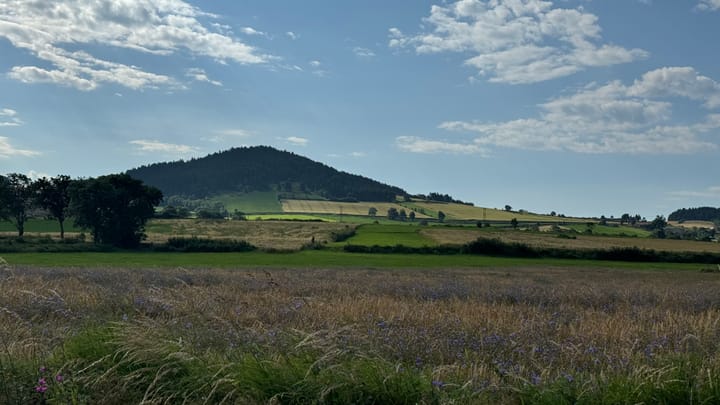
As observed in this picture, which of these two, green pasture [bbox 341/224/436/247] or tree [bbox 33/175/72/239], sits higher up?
tree [bbox 33/175/72/239]

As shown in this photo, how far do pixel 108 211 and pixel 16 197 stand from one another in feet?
72.3

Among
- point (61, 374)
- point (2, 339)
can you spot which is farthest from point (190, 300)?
point (61, 374)

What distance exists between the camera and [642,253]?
7488 centimetres

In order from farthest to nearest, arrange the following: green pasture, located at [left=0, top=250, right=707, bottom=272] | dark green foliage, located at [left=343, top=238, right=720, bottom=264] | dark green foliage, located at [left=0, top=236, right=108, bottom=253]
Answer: dark green foliage, located at [left=343, top=238, right=720, bottom=264], dark green foliage, located at [left=0, top=236, right=108, bottom=253], green pasture, located at [left=0, top=250, right=707, bottom=272]

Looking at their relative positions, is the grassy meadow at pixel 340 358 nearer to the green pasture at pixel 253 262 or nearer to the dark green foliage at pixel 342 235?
the green pasture at pixel 253 262

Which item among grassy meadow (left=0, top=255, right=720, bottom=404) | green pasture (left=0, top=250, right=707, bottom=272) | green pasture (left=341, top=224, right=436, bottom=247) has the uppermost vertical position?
grassy meadow (left=0, top=255, right=720, bottom=404)

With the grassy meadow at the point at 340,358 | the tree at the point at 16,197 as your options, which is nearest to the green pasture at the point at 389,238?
the tree at the point at 16,197

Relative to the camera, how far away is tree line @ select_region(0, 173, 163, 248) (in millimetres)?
77750

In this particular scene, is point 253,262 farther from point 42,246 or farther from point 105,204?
point 105,204

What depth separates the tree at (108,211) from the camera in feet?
254

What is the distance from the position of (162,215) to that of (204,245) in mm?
68037

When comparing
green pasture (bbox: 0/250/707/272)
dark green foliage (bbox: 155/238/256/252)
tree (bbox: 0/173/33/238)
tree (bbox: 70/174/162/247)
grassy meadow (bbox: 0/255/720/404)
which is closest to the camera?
grassy meadow (bbox: 0/255/720/404)

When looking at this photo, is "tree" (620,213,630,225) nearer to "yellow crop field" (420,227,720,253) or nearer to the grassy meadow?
"yellow crop field" (420,227,720,253)

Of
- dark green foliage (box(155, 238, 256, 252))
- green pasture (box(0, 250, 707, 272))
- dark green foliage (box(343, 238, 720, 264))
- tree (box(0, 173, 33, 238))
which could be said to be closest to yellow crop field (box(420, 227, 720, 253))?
dark green foliage (box(343, 238, 720, 264))
